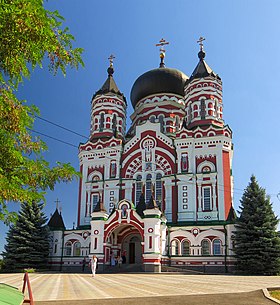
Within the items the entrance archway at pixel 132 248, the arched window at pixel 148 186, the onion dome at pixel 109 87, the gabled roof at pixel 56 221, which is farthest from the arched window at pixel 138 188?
the onion dome at pixel 109 87

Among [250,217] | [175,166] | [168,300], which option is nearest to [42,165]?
[168,300]

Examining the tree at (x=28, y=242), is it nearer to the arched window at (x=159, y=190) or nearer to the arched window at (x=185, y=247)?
the arched window at (x=159, y=190)

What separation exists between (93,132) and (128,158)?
537cm

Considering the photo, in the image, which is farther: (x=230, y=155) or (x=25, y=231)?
(x=230, y=155)

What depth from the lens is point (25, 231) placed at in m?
27.9

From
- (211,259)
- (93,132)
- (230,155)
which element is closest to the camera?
(211,259)

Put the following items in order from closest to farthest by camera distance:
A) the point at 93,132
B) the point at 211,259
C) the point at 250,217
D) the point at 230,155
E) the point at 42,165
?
the point at 42,165 → the point at 250,217 → the point at 211,259 → the point at 230,155 → the point at 93,132

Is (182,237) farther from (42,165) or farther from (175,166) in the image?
(42,165)

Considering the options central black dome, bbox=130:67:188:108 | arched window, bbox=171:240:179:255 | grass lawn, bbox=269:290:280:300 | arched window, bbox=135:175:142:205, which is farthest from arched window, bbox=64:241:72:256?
grass lawn, bbox=269:290:280:300

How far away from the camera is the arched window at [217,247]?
26531 millimetres

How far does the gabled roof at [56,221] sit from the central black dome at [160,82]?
15.8 m

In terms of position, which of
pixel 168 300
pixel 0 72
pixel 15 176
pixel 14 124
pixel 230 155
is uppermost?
pixel 230 155

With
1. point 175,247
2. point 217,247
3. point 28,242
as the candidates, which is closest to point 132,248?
point 175,247

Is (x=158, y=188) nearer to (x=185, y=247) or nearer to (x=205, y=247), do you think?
(x=185, y=247)
